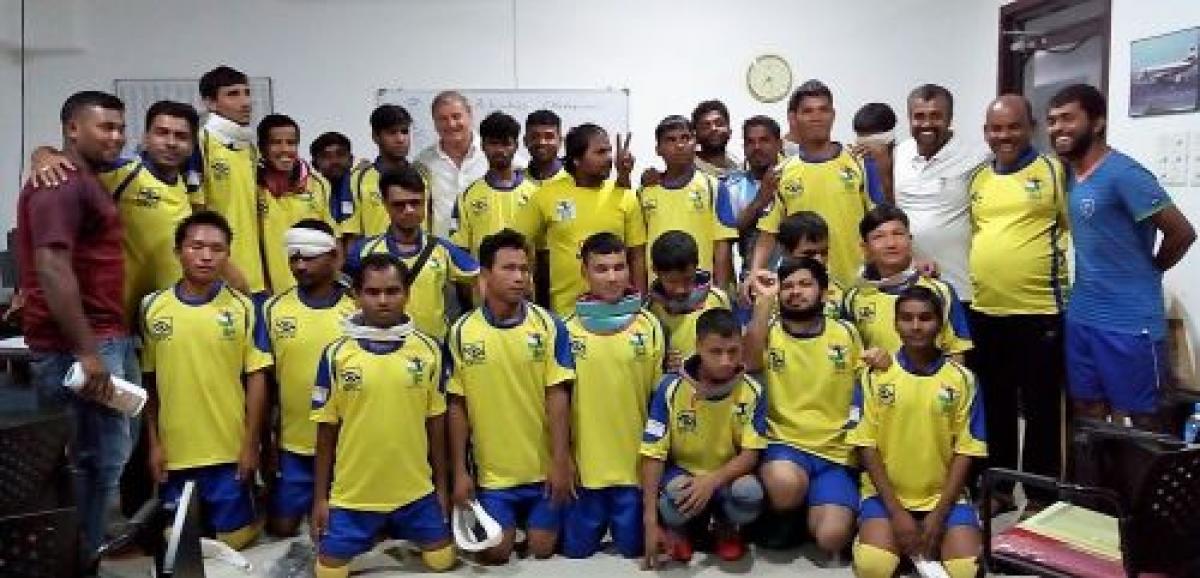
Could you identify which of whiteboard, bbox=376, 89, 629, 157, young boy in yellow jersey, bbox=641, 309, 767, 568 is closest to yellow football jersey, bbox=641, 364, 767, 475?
young boy in yellow jersey, bbox=641, 309, 767, 568

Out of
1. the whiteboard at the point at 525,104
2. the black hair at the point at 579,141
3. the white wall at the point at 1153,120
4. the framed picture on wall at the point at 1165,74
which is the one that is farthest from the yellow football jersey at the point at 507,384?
the whiteboard at the point at 525,104

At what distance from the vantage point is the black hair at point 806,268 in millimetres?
3164

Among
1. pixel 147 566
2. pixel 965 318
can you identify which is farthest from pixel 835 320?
pixel 147 566

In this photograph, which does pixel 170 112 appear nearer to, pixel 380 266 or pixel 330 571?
pixel 380 266

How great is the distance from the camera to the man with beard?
4.36 metres

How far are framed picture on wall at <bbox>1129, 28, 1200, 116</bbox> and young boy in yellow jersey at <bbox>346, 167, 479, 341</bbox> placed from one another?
2.61 m

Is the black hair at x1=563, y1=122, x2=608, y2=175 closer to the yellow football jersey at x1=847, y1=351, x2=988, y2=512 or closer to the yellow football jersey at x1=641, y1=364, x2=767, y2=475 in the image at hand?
the yellow football jersey at x1=641, y1=364, x2=767, y2=475

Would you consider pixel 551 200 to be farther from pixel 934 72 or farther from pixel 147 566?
pixel 934 72

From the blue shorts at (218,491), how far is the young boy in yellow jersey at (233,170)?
0.64m

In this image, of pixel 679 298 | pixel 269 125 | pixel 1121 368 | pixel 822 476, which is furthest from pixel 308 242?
pixel 1121 368

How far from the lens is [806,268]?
3.16m

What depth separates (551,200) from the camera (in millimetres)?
3676

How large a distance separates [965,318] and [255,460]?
2.40 metres

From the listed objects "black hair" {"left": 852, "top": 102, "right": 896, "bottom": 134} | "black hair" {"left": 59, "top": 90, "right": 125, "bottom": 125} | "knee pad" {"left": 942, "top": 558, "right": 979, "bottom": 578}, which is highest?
"black hair" {"left": 852, "top": 102, "right": 896, "bottom": 134}
